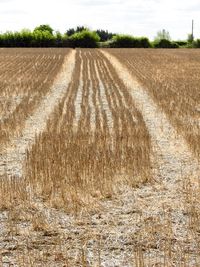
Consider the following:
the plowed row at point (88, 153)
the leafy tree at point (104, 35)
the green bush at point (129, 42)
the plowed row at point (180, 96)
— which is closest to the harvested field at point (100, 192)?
the plowed row at point (88, 153)

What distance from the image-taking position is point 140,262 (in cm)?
576

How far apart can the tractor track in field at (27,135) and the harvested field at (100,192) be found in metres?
0.03

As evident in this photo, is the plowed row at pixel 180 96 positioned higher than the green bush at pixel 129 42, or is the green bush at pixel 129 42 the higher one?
A: the green bush at pixel 129 42

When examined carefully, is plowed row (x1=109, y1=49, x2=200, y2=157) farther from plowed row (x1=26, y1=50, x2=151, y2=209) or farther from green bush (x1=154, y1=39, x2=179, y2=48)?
green bush (x1=154, y1=39, x2=179, y2=48)

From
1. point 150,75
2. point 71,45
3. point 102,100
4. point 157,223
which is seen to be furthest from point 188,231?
point 71,45

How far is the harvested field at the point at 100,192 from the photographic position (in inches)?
248

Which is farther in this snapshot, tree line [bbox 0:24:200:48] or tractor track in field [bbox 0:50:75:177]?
tree line [bbox 0:24:200:48]

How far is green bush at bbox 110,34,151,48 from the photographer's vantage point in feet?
309

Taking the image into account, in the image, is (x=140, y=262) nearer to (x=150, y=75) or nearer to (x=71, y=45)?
(x=150, y=75)

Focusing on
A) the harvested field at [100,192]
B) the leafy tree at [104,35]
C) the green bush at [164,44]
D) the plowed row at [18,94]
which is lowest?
the harvested field at [100,192]

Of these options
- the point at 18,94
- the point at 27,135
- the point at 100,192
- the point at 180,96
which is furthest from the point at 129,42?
the point at 100,192

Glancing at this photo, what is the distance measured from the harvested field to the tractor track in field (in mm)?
26

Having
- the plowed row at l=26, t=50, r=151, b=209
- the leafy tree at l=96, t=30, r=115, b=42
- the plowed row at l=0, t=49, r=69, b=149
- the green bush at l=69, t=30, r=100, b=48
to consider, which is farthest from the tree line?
the plowed row at l=26, t=50, r=151, b=209

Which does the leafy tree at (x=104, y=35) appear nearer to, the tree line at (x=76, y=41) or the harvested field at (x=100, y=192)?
the tree line at (x=76, y=41)
